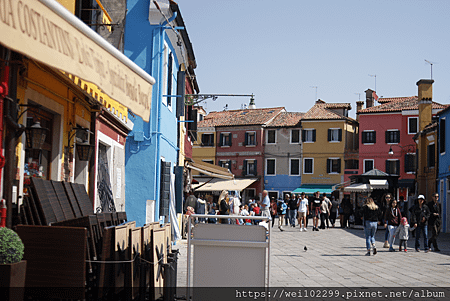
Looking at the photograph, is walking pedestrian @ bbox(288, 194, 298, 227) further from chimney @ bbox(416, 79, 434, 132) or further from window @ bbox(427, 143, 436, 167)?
chimney @ bbox(416, 79, 434, 132)

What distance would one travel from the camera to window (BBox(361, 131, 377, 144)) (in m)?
51.6

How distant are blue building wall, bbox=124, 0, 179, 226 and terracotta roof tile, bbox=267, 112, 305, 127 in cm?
4156

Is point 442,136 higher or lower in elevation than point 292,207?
higher

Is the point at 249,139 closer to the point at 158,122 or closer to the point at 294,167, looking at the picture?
the point at 294,167

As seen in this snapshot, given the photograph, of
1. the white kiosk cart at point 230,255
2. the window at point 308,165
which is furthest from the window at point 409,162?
the white kiosk cart at point 230,255

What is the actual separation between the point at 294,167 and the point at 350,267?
43.7m

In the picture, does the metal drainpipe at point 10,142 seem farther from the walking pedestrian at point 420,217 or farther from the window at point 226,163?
the window at point 226,163

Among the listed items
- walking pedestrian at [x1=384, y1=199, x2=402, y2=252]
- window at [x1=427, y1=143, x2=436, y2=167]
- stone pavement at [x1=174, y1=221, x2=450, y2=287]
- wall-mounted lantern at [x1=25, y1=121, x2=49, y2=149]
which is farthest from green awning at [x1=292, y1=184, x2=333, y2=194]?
wall-mounted lantern at [x1=25, y1=121, x2=49, y2=149]

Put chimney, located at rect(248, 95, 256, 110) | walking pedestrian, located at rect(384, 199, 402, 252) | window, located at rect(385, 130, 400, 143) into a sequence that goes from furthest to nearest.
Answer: chimney, located at rect(248, 95, 256, 110) < window, located at rect(385, 130, 400, 143) < walking pedestrian, located at rect(384, 199, 402, 252)

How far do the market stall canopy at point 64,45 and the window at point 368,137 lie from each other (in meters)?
47.4

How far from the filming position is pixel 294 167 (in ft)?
183

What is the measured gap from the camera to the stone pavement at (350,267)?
9898 millimetres

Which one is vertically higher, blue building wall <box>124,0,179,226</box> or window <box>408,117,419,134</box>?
window <box>408,117,419,134</box>

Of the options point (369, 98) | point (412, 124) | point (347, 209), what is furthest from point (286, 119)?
point (347, 209)
